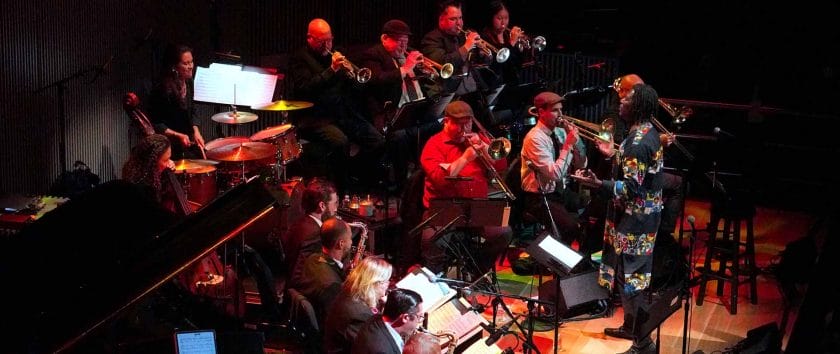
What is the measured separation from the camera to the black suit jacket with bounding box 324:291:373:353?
520cm

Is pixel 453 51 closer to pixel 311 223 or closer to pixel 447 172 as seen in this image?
pixel 447 172

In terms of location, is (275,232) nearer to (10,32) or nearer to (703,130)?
(10,32)

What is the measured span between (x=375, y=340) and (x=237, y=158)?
350 centimetres

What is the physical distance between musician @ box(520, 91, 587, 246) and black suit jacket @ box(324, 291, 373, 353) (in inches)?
119

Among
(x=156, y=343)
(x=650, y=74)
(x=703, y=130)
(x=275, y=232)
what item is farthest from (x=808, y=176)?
(x=156, y=343)

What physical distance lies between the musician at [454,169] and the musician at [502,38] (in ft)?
9.80

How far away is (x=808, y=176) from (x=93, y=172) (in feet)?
27.1

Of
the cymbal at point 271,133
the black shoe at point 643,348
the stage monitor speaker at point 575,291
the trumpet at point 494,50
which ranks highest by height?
the trumpet at point 494,50

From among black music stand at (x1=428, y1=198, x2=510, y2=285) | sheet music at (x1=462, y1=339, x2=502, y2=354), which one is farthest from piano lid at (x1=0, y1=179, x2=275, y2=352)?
black music stand at (x1=428, y1=198, x2=510, y2=285)

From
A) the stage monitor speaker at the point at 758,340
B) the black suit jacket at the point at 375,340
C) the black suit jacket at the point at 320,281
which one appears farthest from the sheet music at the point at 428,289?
the stage monitor speaker at the point at 758,340

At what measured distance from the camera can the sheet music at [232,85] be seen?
8688 millimetres

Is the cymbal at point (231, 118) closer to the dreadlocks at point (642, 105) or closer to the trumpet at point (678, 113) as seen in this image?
the dreadlocks at point (642, 105)

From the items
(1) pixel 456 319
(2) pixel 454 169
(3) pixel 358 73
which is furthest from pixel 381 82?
(1) pixel 456 319

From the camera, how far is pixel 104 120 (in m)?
9.84
